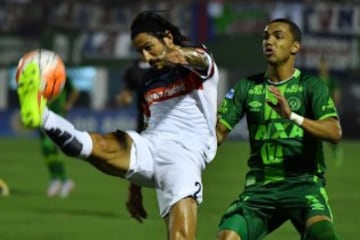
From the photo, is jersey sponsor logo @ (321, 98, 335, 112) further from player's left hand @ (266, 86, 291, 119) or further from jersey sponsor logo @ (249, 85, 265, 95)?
jersey sponsor logo @ (249, 85, 265, 95)

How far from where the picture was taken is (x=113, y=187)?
18.5 metres

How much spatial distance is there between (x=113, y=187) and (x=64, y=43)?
15.0 metres

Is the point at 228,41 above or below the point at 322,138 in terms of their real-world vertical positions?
below

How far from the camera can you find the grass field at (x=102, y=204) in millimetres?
12398

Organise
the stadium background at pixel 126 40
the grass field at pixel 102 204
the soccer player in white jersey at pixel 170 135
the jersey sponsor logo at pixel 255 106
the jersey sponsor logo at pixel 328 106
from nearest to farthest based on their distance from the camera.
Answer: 1. the soccer player in white jersey at pixel 170 135
2. the jersey sponsor logo at pixel 328 106
3. the jersey sponsor logo at pixel 255 106
4. the grass field at pixel 102 204
5. the stadium background at pixel 126 40

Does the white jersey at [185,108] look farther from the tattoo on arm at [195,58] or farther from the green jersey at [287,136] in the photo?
the green jersey at [287,136]

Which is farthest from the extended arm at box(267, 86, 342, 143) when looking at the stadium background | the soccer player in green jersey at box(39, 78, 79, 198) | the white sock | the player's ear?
the stadium background

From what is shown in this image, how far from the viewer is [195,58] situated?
7426mm

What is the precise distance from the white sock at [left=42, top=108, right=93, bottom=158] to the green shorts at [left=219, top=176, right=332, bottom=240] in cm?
136

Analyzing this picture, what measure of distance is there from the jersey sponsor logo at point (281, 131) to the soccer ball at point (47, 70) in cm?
168

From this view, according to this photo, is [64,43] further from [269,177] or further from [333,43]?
[269,177]

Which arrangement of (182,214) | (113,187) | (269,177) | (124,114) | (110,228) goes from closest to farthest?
(182,214) → (269,177) → (110,228) → (113,187) → (124,114)

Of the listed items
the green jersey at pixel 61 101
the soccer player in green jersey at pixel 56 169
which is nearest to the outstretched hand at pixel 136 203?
the green jersey at pixel 61 101

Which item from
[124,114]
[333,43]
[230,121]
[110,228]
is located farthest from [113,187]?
[333,43]
